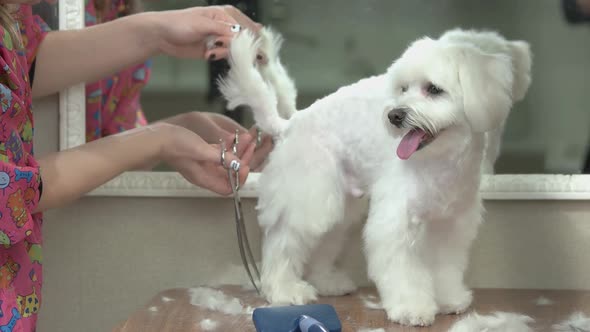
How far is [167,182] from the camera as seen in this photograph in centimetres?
122

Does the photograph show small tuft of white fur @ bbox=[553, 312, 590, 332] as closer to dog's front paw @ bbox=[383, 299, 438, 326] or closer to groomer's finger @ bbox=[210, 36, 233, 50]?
dog's front paw @ bbox=[383, 299, 438, 326]

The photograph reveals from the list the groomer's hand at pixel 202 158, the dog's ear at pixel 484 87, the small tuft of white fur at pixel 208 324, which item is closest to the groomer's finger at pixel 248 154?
the groomer's hand at pixel 202 158

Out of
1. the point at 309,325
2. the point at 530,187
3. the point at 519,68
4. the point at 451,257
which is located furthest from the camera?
the point at 530,187

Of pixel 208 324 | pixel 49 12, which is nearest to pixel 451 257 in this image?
pixel 208 324

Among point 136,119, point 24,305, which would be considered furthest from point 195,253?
point 24,305

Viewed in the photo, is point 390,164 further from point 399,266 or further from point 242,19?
point 242,19

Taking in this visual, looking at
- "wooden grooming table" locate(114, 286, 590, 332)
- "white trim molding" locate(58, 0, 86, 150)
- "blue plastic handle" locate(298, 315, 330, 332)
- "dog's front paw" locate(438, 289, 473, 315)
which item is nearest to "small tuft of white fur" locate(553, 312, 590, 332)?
"wooden grooming table" locate(114, 286, 590, 332)

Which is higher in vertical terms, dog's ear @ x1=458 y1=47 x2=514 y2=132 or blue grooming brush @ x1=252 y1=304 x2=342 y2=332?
dog's ear @ x1=458 y1=47 x2=514 y2=132

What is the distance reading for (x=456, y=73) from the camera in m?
0.91

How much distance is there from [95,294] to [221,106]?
429mm

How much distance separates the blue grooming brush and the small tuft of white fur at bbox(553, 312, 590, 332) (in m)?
0.32

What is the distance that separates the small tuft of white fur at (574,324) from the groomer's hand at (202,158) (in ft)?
1.67

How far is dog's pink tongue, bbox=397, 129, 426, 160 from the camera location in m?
0.92

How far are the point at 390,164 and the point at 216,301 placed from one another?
347 mm
